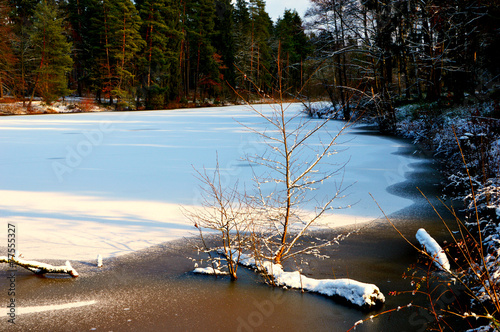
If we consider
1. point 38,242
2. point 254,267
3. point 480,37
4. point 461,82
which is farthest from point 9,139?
point 461,82

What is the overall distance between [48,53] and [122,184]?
105ft

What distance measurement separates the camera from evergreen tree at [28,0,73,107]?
112 ft

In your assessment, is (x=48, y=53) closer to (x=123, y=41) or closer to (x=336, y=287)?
(x=123, y=41)

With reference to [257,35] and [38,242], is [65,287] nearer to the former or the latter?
[38,242]

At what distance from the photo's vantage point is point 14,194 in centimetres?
791

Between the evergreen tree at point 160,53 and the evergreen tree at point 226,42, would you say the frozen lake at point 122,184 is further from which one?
the evergreen tree at point 226,42

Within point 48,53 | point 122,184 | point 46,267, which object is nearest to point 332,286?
point 46,267

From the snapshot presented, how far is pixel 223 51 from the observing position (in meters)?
51.8

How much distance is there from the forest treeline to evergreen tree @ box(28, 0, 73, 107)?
10 centimetres

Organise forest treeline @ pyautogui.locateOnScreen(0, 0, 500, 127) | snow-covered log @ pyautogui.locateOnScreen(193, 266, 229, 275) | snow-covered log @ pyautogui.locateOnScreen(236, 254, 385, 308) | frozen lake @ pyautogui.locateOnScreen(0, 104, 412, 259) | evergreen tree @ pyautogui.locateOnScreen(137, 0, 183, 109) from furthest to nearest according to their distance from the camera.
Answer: evergreen tree @ pyautogui.locateOnScreen(137, 0, 183, 109)
forest treeline @ pyautogui.locateOnScreen(0, 0, 500, 127)
frozen lake @ pyautogui.locateOnScreen(0, 104, 412, 259)
snow-covered log @ pyautogui.locateOnScreen(193, 266, 229, 275)
snow-covered log @ pyautogui.locateOnScreen(236, 254, 385, 308)

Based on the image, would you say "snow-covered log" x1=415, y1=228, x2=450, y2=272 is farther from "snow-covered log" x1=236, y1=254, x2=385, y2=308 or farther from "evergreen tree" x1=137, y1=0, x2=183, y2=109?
"evergreen tree" x1=137, y1=0, x2=183, y2=109

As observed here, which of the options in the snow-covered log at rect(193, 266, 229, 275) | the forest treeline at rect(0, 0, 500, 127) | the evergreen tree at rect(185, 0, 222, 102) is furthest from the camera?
the evergreen tree at rect(185, 0, 222, 102)

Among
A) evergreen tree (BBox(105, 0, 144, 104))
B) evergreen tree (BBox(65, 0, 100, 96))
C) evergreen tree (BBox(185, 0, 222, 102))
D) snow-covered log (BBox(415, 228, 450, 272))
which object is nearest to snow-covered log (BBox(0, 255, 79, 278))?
snow-covered log (BBox(415, 228, 450, 272))

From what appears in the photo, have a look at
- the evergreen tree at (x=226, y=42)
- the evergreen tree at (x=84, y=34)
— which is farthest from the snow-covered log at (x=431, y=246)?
the evergreen tree at (x=226, y=42)
